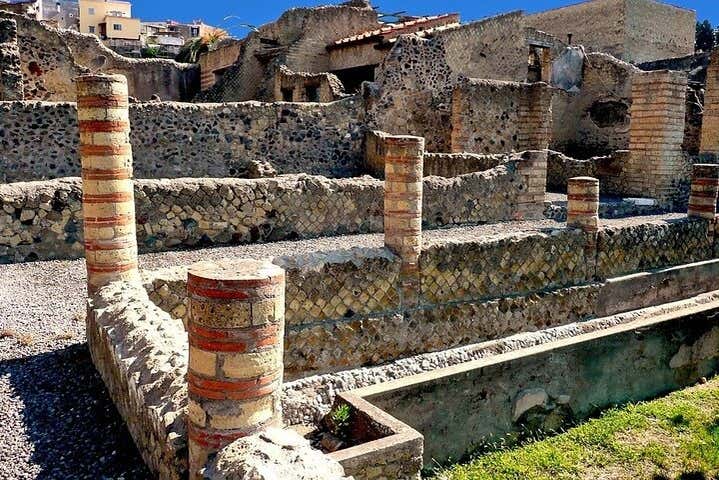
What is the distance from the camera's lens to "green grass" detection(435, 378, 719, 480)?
4.76 meters

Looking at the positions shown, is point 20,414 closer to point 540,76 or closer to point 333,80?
point 333,80

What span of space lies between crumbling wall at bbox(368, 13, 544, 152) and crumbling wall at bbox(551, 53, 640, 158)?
2289mm

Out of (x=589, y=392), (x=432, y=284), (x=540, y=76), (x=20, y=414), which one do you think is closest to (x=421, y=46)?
(x=540, y=76)

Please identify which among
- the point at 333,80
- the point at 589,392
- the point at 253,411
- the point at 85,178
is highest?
the point at 333,80

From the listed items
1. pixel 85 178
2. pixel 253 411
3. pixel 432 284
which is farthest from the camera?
pixel 432 284

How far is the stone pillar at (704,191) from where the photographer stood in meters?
9.79

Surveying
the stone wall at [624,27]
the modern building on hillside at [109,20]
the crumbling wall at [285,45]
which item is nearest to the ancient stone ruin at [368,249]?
the crumbling wall at [285,45]

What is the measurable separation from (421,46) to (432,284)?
906 cm

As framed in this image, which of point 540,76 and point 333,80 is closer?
point 333,80

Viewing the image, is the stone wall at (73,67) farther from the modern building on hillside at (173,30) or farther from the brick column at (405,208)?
the modern building on hillside at (173,30)

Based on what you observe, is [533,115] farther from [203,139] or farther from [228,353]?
[228,353]

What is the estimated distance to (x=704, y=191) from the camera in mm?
9812

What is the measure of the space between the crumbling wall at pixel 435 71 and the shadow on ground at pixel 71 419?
31.1ft

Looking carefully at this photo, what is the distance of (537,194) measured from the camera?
1080cm
